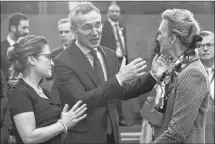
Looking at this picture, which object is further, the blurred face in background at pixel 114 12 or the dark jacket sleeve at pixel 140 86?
the blurred face in background at pixel 114 12

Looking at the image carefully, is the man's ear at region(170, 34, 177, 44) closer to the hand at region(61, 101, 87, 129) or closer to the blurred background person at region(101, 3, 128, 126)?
the hand at region(61, 101, 87, 129)

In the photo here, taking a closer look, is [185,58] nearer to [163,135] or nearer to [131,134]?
[163,135]

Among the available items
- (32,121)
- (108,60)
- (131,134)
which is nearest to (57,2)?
(131,134)

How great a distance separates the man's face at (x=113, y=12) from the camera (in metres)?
7.41

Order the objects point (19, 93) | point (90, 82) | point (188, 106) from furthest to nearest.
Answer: point (90, 82) → point (19, 93) → point (188, 106)

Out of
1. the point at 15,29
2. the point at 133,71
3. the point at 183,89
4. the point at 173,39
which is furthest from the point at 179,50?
→ the point at 15,29

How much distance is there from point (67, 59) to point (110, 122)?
Result: 1.87 ft

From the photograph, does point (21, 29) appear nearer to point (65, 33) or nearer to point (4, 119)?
point (65, 33)

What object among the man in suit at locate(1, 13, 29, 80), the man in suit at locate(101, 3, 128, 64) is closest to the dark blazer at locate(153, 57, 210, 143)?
the man in suit at locate(1, 13, 29, 80)

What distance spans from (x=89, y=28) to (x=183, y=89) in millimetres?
1058

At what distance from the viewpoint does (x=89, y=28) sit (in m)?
3.30

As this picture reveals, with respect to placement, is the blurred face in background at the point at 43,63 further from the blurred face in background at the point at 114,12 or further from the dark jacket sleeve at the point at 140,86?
the blurred face in background at the point at 114,12

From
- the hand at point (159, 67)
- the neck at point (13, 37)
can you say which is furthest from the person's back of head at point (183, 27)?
the neck at point (13, 37)

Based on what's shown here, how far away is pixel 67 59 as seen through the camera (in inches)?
130
